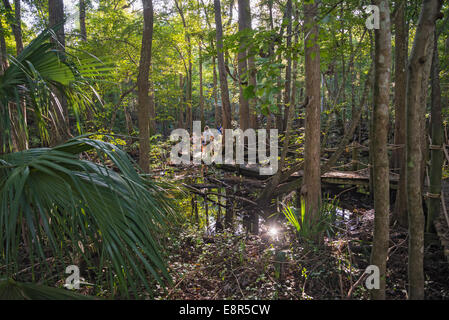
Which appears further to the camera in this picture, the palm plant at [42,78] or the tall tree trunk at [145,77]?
the tall tree trunk at [145,77]

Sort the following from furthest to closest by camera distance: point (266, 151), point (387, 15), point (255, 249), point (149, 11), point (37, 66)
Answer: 1. point (266, 151)
2. point (149, 11)
3. point (255, 249)
4. point (37, 66)
5. point (387, 15)

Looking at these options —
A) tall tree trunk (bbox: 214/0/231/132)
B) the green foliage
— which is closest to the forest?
the green foliage

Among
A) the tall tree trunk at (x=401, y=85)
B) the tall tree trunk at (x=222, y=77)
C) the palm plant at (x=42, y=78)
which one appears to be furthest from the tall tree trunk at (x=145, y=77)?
the tall tree trunk at (x=222, y=77)

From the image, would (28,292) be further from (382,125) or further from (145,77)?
(145,77)

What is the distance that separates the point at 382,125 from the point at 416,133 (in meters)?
0.24

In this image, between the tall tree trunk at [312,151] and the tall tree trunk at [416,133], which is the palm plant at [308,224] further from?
the tall tree trunk at [416,133]

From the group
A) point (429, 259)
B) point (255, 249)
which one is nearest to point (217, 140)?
point (255, 249)

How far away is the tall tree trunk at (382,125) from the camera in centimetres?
Result: 211

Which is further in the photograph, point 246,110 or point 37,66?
point 246,110

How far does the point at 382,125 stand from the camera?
2135 mm

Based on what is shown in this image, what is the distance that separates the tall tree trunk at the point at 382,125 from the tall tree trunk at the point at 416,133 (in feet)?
0.51
